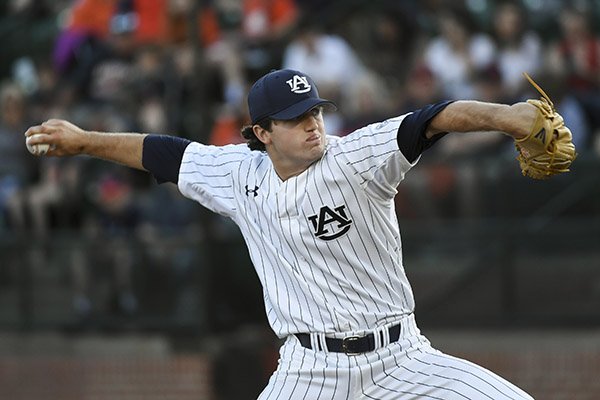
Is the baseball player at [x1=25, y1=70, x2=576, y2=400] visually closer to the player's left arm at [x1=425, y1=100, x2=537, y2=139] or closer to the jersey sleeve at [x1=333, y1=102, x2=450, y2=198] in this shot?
the jersey sleeve at [x1=333, y1=102, x2=450, y2=198]

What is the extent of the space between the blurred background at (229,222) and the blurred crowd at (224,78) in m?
0.02

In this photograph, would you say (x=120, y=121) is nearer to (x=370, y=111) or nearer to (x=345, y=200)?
(x=370, y=111)

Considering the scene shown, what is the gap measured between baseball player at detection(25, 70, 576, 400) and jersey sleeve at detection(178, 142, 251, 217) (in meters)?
0.24

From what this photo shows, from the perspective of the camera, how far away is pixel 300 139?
18.0ft

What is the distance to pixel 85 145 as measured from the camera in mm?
5867

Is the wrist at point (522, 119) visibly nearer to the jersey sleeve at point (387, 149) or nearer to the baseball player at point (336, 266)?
the jersey sleeve at point (387, 149)

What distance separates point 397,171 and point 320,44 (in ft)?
20.7

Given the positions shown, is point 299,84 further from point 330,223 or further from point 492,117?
point 492,117

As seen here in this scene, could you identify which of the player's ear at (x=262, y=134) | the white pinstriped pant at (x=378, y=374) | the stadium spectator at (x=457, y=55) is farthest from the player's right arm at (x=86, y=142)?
the stadium spectator at (x=457, y=55)

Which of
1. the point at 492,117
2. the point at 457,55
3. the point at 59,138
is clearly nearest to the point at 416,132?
the point at 492,117

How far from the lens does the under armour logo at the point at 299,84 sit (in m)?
5.48

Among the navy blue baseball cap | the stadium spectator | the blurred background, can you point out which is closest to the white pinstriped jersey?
the navy blue baseball cap

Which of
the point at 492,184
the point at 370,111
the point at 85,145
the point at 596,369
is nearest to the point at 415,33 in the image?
the point at 370,111

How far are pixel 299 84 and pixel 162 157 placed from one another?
0.83 m
